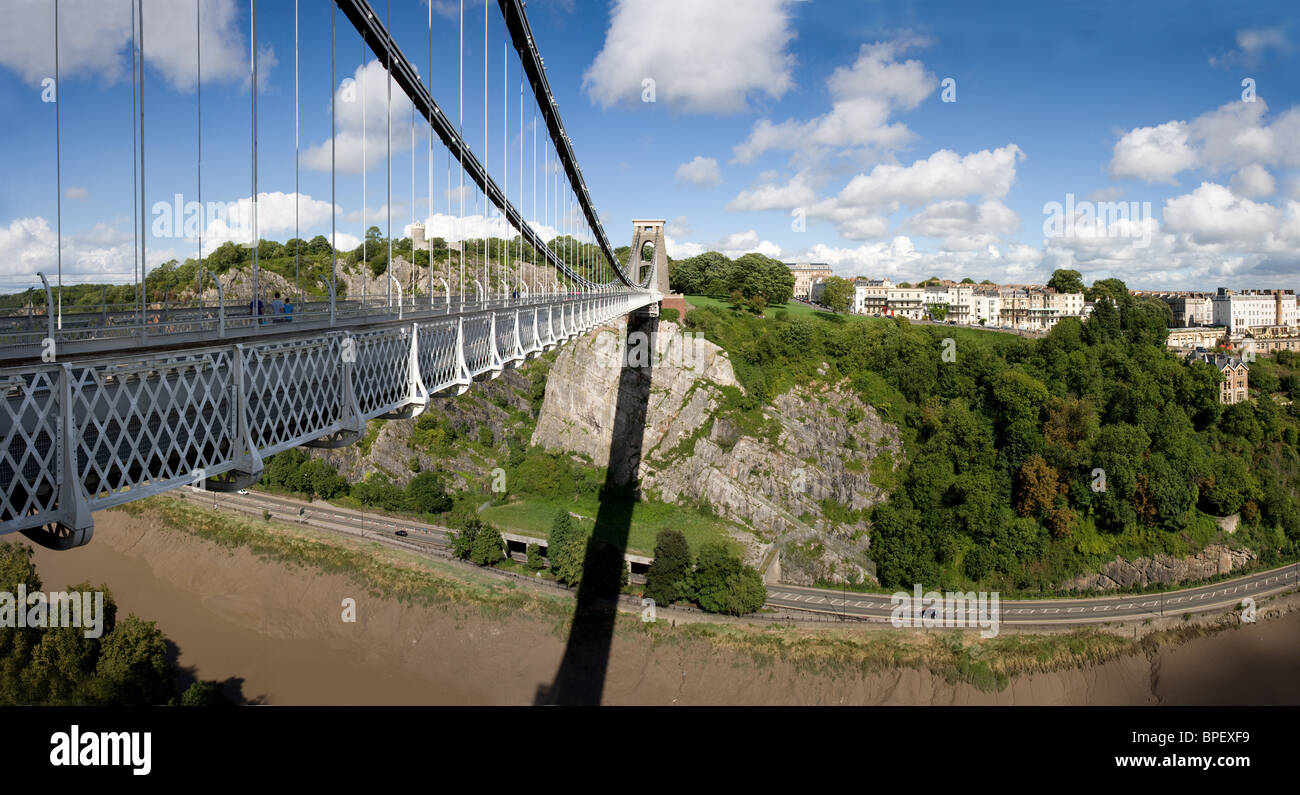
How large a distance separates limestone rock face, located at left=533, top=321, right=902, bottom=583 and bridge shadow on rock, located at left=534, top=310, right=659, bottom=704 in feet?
1.49

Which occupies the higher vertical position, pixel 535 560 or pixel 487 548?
pixel 487 548

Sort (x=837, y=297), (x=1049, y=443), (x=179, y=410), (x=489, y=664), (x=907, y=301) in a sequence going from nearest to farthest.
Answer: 1. (x=179, y=410)
2. (x=489, y=664)
3. (x=1049, y=443)
4. (x=837, y=297)
5. (x=907, y=301)

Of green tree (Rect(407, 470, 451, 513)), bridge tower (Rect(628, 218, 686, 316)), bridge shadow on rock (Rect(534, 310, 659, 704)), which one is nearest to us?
bridge shadow on rock (Rect(534, 310, 659, 704))

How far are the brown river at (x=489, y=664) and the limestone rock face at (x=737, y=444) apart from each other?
708 centimetres

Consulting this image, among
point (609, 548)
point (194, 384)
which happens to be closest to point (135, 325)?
point (194, 384)

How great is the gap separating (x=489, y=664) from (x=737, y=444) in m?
14.6

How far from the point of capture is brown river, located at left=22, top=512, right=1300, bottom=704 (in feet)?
71.5

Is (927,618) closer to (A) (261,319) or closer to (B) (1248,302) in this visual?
(A) (261,319)

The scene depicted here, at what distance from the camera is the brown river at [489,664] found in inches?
858

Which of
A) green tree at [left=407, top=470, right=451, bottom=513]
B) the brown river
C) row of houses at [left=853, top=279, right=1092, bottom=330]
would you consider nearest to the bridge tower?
green tree at [left=407, top=470, right=451, bottom=513]

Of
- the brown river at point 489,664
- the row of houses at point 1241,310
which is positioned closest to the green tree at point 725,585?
the brown river at point 489,664

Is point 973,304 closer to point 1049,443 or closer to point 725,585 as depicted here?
point 1049,443

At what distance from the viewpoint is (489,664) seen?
2306 cm

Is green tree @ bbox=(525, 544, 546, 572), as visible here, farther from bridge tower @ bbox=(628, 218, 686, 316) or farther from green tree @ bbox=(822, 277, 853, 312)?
green tree @ bbox=(822, 277, 853, 312)
